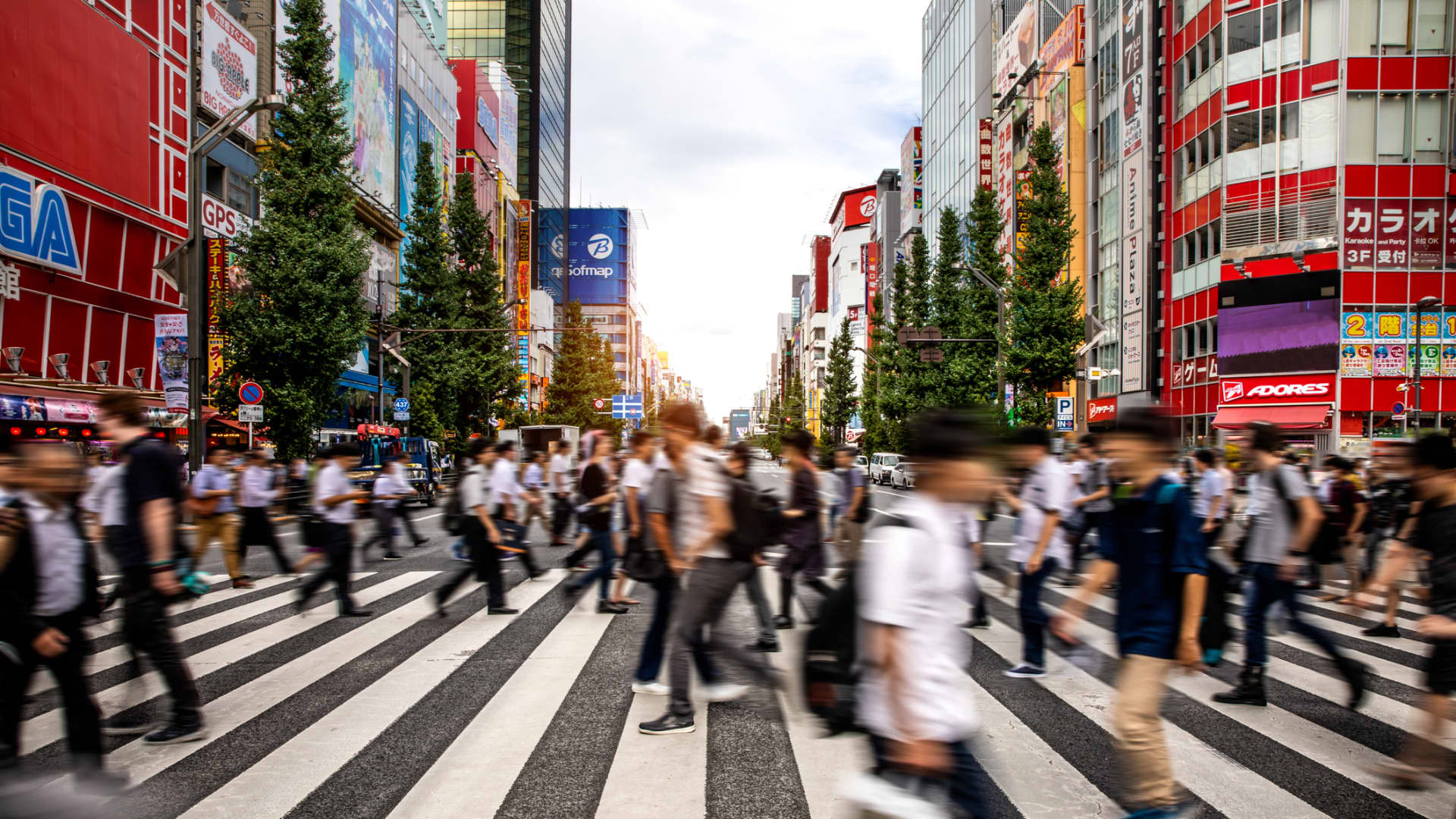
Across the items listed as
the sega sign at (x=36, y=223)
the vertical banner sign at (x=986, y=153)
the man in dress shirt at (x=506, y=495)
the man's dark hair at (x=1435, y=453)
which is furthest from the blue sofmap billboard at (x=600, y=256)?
the man's dark hair at (x=1435, y=453)

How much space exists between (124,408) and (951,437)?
4.63m

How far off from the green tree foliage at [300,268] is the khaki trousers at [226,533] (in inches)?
555

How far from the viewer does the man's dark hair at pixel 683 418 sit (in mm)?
5027

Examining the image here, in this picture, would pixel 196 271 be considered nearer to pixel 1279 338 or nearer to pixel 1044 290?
pixel 1044 290

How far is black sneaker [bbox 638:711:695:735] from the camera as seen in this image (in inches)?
188

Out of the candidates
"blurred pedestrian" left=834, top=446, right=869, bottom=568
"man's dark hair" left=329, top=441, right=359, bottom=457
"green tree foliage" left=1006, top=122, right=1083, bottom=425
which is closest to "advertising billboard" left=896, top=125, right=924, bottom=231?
"green tree foliage" left=1006, top=122, right=1083, bottom=425

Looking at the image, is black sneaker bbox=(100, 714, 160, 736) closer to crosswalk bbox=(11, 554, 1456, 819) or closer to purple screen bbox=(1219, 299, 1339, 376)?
crosswalk bbox=(11, 554, 1456, 819)

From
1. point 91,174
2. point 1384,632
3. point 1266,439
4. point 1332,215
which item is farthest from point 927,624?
point 1332,215

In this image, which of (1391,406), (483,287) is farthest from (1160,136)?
(483,287)

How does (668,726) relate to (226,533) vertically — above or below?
below

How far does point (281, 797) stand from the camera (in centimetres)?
389

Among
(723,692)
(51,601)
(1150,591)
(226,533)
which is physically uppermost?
(1150,591)

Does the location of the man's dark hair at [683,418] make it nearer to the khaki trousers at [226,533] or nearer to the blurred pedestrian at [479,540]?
the blurred pedestrian at [479,540]

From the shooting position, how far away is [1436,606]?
12.1 feet
